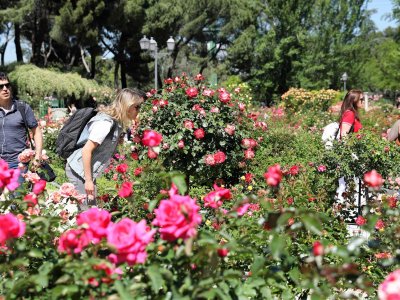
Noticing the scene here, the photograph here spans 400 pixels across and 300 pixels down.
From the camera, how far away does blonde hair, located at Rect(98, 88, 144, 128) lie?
11.0 ft

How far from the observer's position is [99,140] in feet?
10.7

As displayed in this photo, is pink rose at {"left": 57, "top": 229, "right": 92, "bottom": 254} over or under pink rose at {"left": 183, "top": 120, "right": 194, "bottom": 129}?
over

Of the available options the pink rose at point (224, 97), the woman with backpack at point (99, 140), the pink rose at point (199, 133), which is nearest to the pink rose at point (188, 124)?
the pink rose at point (199, 133)

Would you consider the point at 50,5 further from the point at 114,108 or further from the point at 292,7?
the point at 114,108

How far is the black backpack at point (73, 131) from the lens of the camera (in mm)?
3465

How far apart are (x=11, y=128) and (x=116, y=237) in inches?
116

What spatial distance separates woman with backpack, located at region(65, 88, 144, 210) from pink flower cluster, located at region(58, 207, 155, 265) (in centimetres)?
180

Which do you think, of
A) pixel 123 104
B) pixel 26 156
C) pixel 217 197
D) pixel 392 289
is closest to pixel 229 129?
pixel 123 104

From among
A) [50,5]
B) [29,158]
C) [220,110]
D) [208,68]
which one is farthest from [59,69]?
[29,158]

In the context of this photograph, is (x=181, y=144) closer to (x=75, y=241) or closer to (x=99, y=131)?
(x=99, y=131)

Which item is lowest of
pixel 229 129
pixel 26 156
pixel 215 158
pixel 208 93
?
pixel 215 158

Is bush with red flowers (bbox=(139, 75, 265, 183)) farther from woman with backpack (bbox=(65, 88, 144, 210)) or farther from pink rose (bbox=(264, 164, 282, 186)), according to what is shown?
pink rose (bbox=(264, 164, 282, 186))

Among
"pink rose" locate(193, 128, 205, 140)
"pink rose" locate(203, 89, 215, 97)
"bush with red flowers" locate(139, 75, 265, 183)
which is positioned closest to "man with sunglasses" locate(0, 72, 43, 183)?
"bush with red flowers" locate(139, 75, 265, 183)

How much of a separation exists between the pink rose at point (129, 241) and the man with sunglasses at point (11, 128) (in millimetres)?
2716
